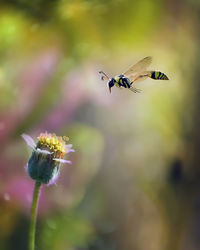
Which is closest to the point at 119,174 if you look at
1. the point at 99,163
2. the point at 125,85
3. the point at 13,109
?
the point at 99,163

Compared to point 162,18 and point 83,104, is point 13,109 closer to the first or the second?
point 83,104

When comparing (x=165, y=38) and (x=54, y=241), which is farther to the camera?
(x=165, y=38)

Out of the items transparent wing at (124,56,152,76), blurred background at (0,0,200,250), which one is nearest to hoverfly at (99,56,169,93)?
transparent wing at (124,56,152,76)

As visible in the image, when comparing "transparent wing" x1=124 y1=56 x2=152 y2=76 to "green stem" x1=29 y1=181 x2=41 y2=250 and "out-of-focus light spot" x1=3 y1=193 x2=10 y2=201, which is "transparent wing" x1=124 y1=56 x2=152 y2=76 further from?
"out-of-focus light spot" x1=3 y1=193 x2=10 y2=201

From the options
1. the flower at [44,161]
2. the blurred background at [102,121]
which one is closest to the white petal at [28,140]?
the flower at [44,161]

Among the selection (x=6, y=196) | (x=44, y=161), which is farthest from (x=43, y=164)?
(x=6, y=196)

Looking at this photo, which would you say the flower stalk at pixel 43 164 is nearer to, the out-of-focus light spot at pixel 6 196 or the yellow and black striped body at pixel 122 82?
the yellow and black striped body at pixel 122 82
